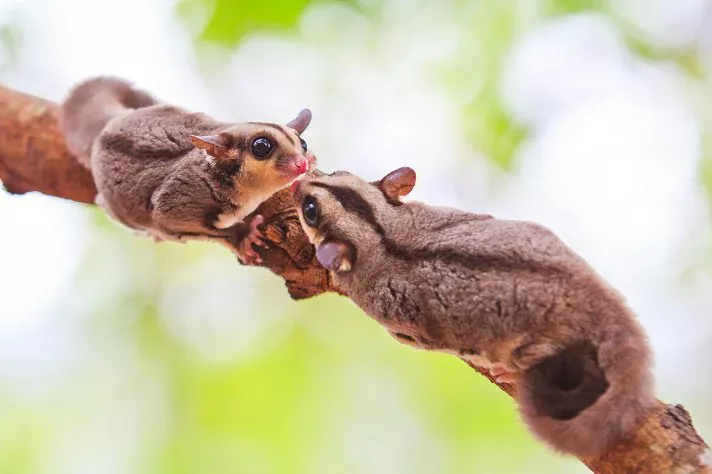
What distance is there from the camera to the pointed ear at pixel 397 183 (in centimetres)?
288

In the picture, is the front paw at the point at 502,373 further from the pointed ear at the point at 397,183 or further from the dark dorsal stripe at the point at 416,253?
the pointed ear at the point at 397,183

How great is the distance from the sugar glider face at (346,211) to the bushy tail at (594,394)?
2.72 feet

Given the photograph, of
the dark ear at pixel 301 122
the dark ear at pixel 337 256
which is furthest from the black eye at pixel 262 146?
the dark ear at pixel 337 256

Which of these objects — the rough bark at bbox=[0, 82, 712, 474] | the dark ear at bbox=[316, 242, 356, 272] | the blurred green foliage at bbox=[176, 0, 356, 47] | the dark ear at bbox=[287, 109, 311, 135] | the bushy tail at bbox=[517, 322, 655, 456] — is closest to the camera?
the bushy tail at bbox=[517, 322, 655, 456]

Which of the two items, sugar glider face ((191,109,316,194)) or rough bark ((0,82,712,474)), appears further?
sugar glider face ((191,109,316,194))

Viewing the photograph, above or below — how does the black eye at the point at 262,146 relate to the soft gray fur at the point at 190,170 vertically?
above

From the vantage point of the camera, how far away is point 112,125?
3730 millimetres

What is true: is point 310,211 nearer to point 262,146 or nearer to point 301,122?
point 262,146

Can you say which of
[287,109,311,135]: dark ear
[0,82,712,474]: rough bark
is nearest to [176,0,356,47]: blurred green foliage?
[0,82,712,474]: rough bark

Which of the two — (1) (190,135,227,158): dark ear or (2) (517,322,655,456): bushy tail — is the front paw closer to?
(2) (517,322,655,456): bushy tail

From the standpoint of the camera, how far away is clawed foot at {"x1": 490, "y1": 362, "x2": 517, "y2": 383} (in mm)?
2398

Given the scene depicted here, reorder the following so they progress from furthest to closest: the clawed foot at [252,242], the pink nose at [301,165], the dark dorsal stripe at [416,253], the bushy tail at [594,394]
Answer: the clawed foot at [252,242] → the pink nose at [301,165] → the dark dorsal stripe at [416,253] → the bushy tail at [594,394]

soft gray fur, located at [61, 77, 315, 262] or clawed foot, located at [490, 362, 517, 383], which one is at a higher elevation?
clawed foot, located at [490, 362, 517, 383]

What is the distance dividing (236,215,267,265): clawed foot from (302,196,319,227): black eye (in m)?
0.63
